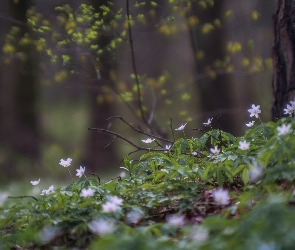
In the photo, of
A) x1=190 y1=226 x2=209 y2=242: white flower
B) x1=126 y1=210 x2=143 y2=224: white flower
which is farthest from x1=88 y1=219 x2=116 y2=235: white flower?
x1=190 y1=226 x2=209 y2=242: white flower

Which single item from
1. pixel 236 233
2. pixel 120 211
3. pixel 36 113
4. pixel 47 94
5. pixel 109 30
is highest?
pixel 47 94

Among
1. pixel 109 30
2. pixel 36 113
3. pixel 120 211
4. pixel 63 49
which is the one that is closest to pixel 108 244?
pixel 120 211

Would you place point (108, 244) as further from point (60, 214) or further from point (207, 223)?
point (60, 214)

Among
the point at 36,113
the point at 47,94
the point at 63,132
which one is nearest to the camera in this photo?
the point at 36,113

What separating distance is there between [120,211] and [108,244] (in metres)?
0.83

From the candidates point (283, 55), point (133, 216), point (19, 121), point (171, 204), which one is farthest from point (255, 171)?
point (19, 121)

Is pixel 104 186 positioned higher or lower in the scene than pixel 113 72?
lower

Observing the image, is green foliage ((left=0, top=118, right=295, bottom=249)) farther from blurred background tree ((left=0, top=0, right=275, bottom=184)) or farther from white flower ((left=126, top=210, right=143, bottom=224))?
blurred background tree ((left=0, top=0, right=275, bottom=184))

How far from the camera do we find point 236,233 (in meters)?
1.80

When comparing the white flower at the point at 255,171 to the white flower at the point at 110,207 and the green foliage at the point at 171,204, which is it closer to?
the green foliage at the point at 171,204

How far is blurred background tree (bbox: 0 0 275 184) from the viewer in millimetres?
6926

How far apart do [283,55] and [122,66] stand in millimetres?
6460

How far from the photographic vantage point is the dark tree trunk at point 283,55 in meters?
3.92

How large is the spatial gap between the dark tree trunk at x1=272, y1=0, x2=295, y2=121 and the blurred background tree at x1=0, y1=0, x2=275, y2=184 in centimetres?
195
